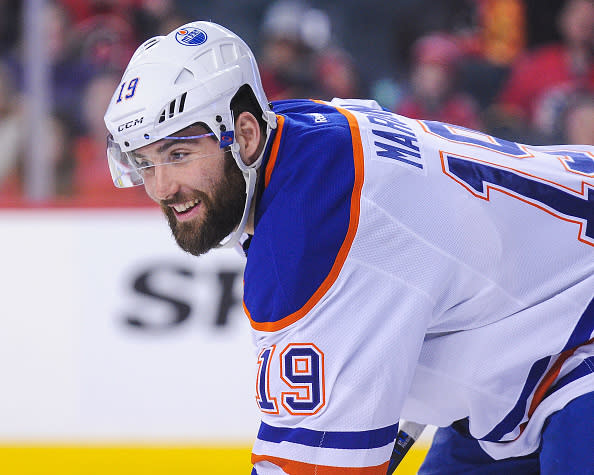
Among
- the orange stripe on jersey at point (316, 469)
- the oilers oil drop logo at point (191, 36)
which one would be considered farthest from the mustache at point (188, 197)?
the orange stripe on jersey at point (316, 469)

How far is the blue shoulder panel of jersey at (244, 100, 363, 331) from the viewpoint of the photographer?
1.48 metres

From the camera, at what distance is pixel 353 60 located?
13.7 ft

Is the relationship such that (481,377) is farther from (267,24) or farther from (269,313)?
(267,24)

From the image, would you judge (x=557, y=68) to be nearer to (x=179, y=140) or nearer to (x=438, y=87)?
(x=438, y=87)

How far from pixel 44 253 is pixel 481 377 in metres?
2.14

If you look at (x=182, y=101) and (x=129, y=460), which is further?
(x=129, y=460)

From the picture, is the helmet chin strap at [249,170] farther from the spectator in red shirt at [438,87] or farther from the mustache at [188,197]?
the spectator in red shirt at [438,87]

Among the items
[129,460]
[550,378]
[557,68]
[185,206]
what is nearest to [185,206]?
[185,206]

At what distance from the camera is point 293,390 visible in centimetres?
151

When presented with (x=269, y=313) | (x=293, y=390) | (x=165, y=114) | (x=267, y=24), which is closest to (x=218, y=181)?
(x=165, y=114)

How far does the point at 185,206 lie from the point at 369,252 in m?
0.36

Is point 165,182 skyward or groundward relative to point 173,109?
groundward

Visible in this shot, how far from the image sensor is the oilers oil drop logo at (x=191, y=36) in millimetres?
1649

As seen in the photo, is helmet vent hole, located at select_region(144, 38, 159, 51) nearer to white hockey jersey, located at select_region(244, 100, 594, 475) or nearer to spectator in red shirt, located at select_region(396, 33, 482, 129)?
white hockey jersey, located at select_region(244, 100, 594, 475)
